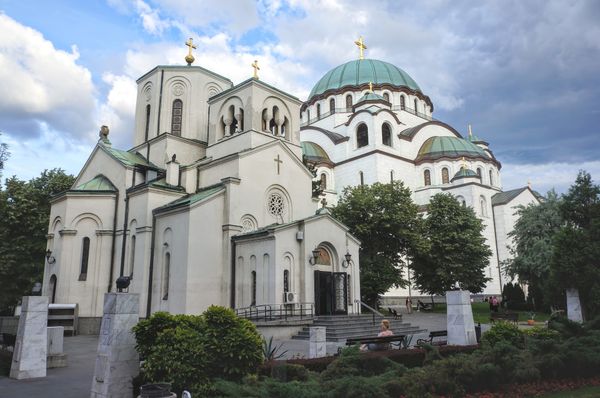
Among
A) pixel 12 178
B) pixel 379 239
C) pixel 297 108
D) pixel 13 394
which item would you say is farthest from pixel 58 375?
pixel 12 178

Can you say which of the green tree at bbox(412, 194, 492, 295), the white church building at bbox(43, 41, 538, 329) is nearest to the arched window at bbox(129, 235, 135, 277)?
Answer: the white church building at bbox(43, 41, 538, 329)

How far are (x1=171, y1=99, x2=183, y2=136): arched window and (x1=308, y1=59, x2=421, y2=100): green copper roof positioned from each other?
27244 mm

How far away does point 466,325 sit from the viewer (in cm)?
1355

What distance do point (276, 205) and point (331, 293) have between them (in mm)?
5450

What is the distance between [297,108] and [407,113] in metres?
26.7

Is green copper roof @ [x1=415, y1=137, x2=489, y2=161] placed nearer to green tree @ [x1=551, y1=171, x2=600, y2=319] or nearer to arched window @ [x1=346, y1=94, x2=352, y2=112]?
arched window @ [x1=346, y1=94, x2=352, y2=112]

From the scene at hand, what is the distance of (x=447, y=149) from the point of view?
4647cm

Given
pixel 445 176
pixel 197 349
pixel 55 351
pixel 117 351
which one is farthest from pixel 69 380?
pixel 445 176

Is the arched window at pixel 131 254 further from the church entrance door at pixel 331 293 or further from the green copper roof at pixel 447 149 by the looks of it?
the green copper roof at pixel 447 149

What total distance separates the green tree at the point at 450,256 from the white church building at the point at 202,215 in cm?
1060

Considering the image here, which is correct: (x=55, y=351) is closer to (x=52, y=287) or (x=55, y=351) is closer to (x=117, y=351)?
(x=117, y=351)

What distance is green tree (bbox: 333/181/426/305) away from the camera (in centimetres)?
2831

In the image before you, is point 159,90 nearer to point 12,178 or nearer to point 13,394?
point 12,178

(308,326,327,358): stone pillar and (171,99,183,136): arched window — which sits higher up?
(171,99,183,136): arched window
